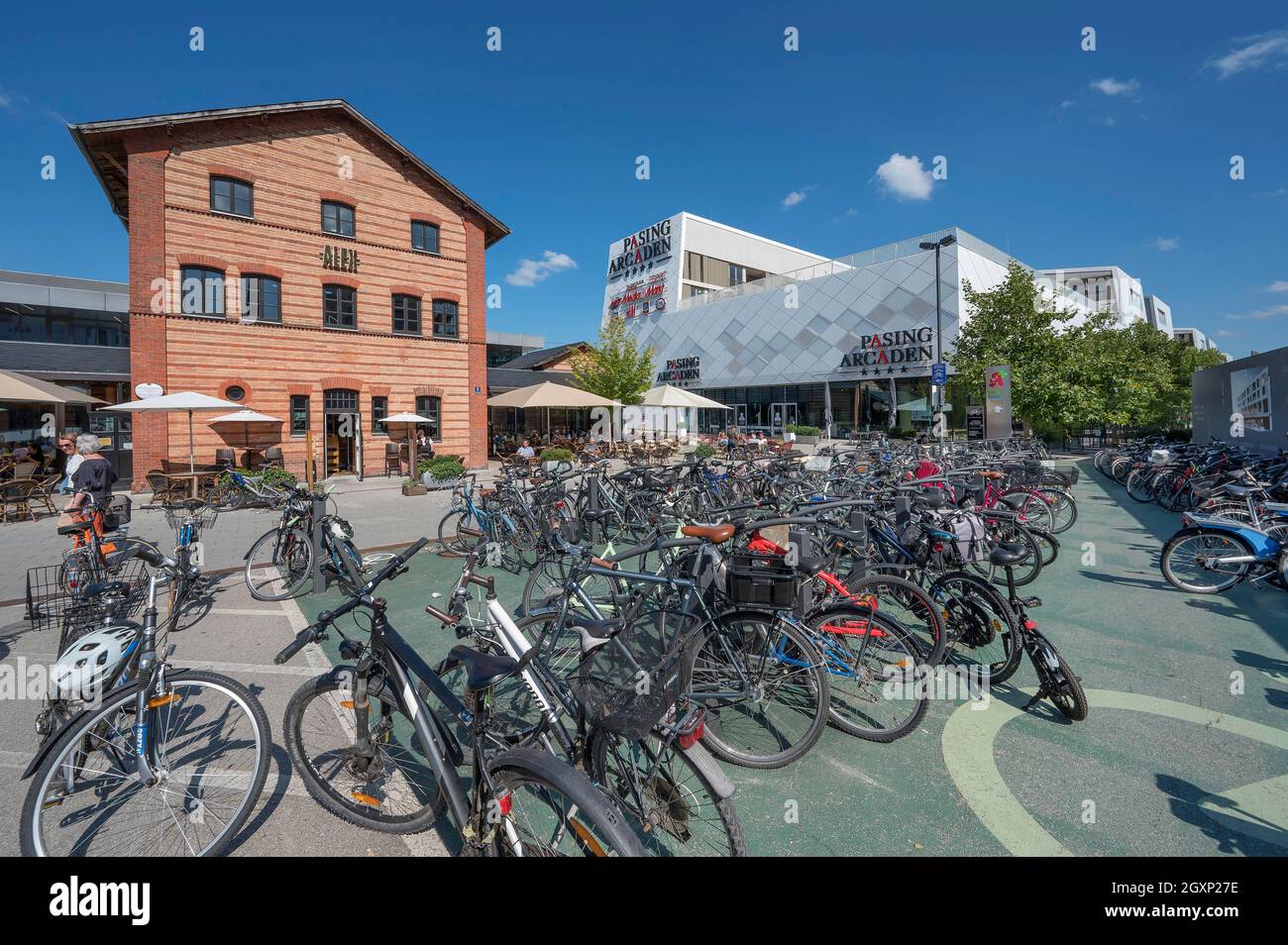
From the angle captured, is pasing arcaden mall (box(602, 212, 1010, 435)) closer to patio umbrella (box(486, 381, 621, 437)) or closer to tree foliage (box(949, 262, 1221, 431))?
tree foliage (box(949, 262, 1221, 431))

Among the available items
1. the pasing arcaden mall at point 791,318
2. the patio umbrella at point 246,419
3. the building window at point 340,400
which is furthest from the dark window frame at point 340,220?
the pasing arcaden mall at point 791,318

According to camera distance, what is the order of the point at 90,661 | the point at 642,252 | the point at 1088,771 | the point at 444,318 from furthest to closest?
the point at 642,252 → the point at 444,318 → the point at 1088,771 → the point at 90,661

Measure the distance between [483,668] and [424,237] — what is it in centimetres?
2144

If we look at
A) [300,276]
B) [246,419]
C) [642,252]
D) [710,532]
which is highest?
[642,252]

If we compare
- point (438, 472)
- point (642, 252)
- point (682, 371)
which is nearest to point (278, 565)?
point (438, 472)

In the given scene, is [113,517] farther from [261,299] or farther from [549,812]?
[261,299]

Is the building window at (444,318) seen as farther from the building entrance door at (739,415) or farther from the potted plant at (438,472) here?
→ the building entrance door at (739,415)

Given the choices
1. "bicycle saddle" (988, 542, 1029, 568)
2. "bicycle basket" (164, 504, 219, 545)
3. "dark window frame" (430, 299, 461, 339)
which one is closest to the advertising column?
"bicycle saddle" (988, 542, 1029, 568)

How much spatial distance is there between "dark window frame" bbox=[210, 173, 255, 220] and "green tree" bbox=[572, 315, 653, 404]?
1563 centimetres

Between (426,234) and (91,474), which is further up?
(426,234)

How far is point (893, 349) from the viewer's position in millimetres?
30969

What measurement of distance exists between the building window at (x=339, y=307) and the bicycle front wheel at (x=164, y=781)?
59.7 feet

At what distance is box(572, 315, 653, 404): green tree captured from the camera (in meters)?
29.2

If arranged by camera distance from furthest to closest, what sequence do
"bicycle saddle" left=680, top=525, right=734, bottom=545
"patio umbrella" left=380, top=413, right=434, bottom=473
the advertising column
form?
1. "patio umbrella" left=380, top=413, right=434, bottom=473
2. the advertising column
3. "bicycle saddle" left=680, top=525, right=734, bottom=545
